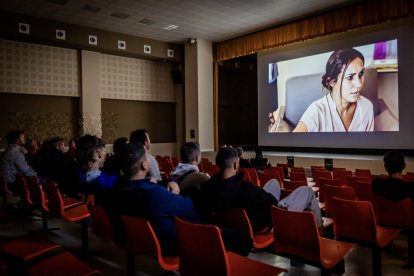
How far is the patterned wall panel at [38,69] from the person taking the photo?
9.10 meters

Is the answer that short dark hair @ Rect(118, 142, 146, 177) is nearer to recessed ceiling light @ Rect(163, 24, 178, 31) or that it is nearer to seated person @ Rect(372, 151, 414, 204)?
seated person @ Rect(372, 151, 414, 204)

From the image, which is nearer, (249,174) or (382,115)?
(249,174)

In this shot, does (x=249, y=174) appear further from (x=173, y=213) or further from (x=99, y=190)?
(x=173, y=213)

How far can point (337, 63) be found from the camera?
28.8ft

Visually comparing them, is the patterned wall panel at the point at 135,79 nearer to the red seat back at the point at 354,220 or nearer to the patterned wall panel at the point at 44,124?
the patterned wall panel at the point at 44,124

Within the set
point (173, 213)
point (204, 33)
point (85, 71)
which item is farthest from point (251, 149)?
point (173, 213)

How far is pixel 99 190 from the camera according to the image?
3.02 meters

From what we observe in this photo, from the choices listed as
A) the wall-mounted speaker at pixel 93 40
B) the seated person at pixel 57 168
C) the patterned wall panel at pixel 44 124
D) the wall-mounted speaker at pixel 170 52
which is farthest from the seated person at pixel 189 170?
the wall-mounted speaker at pixel 170 52

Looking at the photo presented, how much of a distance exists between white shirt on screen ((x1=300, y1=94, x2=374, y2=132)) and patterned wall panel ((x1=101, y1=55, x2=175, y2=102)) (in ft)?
17.3

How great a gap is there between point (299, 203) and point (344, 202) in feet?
1.13

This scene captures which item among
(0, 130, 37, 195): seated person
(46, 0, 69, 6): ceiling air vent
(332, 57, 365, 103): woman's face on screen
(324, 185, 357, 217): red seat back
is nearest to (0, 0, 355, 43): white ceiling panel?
(46, 0, 69, 6): ceiling air vent

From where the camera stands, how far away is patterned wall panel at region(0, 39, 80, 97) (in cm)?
910

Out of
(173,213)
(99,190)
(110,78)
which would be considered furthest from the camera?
(110,78)

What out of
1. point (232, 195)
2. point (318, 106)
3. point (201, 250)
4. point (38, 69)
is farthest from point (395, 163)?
point (38, 69)
